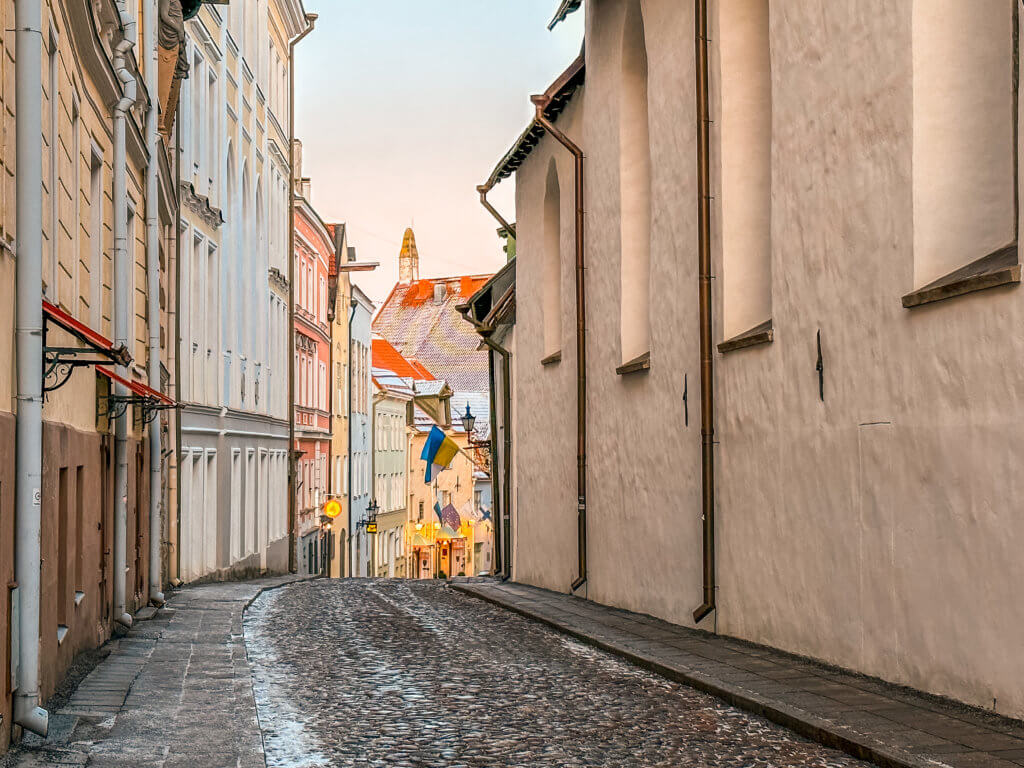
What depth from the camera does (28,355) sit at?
25.5 ft

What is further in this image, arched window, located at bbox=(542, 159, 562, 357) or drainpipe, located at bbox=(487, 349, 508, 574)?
drainpipe, located at bbox=(487, 349, 508, 574)

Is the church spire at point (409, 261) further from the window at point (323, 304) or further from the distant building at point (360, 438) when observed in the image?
the window at point (323, 304)

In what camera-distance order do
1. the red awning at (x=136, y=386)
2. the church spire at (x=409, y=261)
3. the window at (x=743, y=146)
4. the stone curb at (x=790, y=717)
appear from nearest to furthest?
1. the stone curb at (x=790, y=717)
2. the red awning at (x=136, y=386)
3. the window at (x=743, y=146)
4. the church spire at (x=409, y=261)

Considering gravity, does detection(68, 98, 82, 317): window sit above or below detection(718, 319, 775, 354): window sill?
above

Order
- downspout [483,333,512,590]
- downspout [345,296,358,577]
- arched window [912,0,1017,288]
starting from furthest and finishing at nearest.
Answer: downspout [345,296,358,577] → downspout [483,333,512,590] → arched window [912,0,1017,288]

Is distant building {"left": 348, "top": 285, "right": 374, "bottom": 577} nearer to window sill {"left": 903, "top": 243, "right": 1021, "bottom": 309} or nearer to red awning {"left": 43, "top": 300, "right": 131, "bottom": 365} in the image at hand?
red awning {"left": 43, "top": 300, "right": 131, "bottom": 365}

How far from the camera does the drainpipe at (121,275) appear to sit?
13125 mm

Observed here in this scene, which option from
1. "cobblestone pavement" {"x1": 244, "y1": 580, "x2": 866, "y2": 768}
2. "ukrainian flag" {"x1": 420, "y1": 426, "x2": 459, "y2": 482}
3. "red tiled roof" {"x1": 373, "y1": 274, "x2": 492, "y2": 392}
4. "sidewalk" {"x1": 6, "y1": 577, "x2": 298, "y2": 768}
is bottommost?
"cobblestone pavement" {"x1": 244, "y1": 580, "x2": 866, "y2": 768}

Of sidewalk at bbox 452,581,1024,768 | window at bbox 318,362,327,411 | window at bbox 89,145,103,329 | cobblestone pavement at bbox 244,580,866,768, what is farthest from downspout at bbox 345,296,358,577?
window at bbox 89,145,103,329

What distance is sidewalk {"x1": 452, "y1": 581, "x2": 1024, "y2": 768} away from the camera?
715 centimetres

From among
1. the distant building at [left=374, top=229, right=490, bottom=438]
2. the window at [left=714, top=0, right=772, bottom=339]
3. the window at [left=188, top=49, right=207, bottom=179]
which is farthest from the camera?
the distant building at [left=374, top=229, right=490, bottom=438]

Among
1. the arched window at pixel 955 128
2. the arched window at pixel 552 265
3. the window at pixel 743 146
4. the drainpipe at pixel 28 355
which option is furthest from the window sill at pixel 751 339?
the arched window at pixel 552 265

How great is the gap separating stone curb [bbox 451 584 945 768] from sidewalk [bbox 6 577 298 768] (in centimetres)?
296

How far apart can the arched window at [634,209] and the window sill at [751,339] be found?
4.04m
